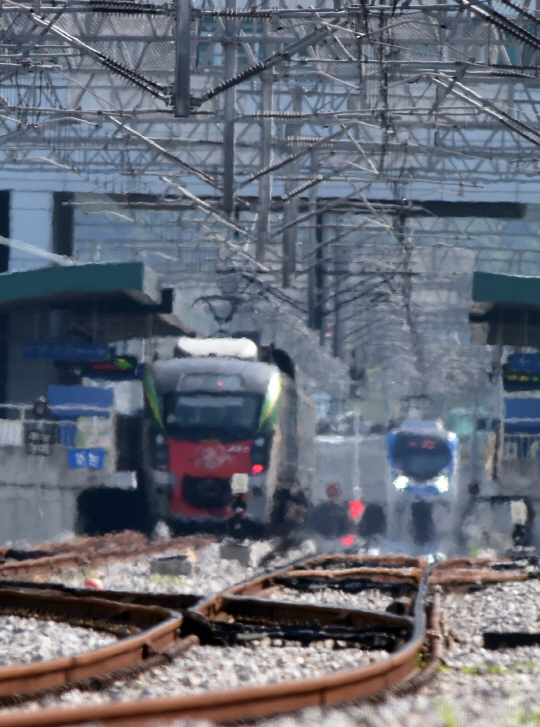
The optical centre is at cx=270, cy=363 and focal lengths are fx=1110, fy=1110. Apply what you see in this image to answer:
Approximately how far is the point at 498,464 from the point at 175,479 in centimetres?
682

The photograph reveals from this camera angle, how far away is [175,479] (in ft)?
65.1

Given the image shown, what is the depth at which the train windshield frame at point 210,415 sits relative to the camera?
1986 centimetres

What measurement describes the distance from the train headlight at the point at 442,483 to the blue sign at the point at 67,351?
430 inches

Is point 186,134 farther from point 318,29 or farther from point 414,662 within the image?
point 414,662

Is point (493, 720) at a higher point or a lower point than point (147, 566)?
higher

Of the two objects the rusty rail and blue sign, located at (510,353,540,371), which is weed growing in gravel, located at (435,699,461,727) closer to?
the rusty rail

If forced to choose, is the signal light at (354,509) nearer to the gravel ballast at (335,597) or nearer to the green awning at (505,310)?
the green awning at (505,310)

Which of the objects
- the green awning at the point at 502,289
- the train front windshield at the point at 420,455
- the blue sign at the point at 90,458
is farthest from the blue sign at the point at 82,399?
the train front windshield at the point at 420,455

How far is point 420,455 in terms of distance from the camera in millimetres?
29656

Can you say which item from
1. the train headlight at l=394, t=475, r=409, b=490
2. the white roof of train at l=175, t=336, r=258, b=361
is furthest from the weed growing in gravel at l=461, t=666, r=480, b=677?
the train headlight at l=394, t=475, r=409, b=490

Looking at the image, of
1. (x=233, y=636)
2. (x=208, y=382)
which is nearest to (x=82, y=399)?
(x=208, y=382)

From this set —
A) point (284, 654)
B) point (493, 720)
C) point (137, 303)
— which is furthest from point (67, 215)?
point (493, 720)

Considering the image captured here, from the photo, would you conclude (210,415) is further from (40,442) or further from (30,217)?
(30,217)

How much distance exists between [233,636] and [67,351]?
15976mm
